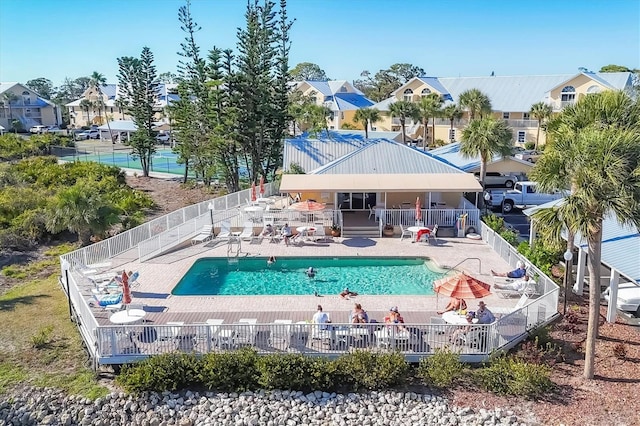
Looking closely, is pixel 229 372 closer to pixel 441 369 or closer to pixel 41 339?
pixel 441 369

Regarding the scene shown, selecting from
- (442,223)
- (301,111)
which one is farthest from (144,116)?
(442,223)

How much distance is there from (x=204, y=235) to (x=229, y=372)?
11193 mm

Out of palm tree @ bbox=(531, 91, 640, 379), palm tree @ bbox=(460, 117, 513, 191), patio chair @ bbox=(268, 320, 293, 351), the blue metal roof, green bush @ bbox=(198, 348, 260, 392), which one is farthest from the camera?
the blue metal roof

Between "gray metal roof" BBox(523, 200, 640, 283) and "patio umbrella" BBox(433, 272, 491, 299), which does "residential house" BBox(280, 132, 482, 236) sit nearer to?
"gray metal roof" BBox(523, 200, 640, 283)

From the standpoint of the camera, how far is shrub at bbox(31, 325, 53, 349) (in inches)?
553

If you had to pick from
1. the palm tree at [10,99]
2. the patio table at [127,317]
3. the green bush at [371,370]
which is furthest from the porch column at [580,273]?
the palm tree at [10,99]

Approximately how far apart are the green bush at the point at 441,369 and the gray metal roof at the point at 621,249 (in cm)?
470

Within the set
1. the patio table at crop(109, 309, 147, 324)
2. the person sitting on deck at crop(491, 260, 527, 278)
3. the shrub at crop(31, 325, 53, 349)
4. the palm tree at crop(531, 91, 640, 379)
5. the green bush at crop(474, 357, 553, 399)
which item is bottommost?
the green bush at crop(474, 357, 553, 399)

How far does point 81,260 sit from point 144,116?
28564 mm

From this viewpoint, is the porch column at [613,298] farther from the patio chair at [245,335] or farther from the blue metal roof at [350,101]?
the blue metal roof at [350,101]

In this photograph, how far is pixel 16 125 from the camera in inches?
3086

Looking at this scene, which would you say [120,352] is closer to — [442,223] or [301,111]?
[442,223]

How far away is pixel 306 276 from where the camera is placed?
18.9 meters

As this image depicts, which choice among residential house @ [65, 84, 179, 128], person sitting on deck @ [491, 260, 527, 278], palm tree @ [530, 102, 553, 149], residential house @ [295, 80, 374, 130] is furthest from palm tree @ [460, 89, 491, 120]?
residential house @ [65, 84, 179, 128]
